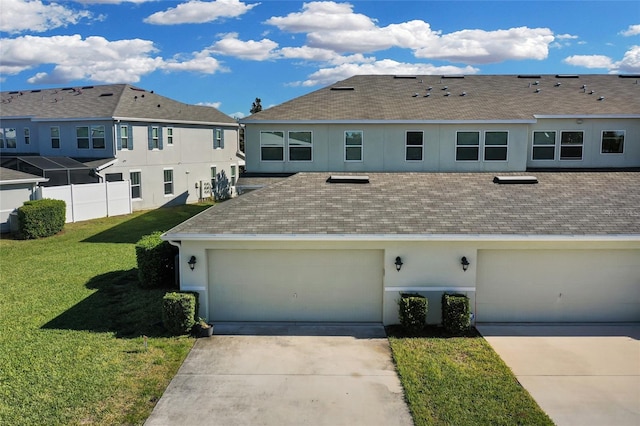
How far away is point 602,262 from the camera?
13.0 metres

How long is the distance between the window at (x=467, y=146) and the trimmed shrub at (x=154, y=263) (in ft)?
37.9

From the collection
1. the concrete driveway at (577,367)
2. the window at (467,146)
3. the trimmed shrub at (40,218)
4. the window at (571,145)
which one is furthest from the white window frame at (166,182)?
the concrete driveway at (577,367)

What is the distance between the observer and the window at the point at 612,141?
20.6 metres

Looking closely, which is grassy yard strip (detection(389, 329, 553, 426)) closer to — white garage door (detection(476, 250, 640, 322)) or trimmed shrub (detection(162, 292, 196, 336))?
white garage door (detection(476, 250, 640, 322))

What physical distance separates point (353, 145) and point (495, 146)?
5.56m

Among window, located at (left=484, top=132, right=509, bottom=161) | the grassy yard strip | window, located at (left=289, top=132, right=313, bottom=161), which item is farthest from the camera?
window, located at (left=289, top=132, right=313, bottom=161)

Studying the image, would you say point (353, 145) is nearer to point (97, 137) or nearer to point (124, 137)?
point (124, 137)

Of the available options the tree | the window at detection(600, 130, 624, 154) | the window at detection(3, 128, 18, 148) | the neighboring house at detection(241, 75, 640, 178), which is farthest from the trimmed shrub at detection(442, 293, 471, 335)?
the tree

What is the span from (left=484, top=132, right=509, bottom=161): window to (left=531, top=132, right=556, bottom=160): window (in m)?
1.49

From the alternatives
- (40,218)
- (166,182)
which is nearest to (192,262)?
(40,218)

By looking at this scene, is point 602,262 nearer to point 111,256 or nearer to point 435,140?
point 435,140

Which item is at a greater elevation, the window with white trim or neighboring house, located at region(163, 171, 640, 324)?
the window with white trim

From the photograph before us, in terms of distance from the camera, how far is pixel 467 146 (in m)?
20.2

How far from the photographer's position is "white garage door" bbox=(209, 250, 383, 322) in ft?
42.5
